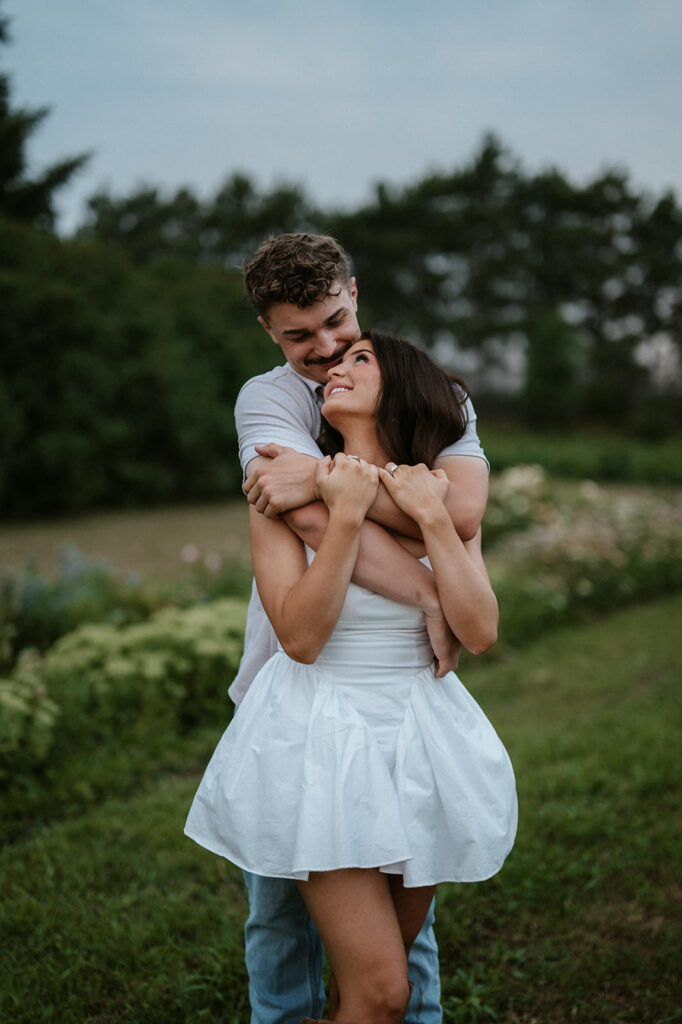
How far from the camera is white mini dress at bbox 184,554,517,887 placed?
1.56 metres

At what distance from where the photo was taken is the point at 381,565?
168 centimetres

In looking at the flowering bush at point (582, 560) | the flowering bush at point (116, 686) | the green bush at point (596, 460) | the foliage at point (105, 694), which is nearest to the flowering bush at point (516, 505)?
the flowering bush at point (582, 560)

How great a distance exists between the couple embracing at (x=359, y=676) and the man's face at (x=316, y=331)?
0.09 ft

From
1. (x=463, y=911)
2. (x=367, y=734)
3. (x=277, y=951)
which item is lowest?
(x=463, y=911)

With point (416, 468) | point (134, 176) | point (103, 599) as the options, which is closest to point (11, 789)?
point (103, 599)

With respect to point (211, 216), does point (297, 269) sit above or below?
below

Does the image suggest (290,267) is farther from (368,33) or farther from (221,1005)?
(368,33)

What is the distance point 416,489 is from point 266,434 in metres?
0.39

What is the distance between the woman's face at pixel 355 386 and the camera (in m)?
1.77

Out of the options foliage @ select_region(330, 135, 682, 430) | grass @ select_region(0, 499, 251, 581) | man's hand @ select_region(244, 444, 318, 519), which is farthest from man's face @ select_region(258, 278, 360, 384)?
foliage @ select_region(330, 135, 682, 430)

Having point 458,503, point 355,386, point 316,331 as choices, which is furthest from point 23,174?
point 458,503

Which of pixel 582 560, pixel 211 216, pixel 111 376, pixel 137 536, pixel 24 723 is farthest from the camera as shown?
pixel 211 216

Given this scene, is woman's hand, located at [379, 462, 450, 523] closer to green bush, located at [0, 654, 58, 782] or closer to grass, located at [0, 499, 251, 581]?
green bush, located at [0, 654, 58, 782]

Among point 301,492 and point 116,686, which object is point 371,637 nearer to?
point 301,492
